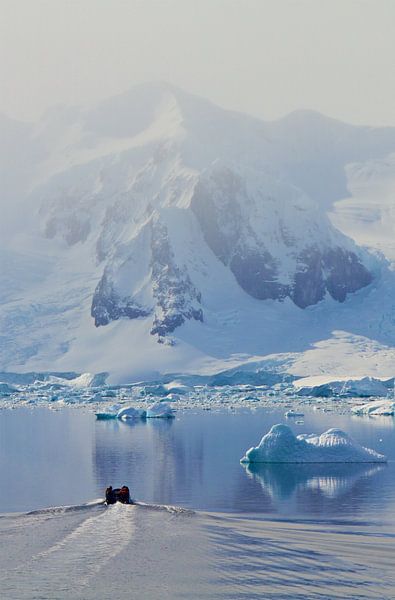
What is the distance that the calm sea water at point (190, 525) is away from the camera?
90.6 ft

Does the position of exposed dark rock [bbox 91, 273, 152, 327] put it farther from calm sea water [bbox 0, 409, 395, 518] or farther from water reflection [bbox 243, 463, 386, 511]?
water reflection [bbox 243, 463, 386, 511]

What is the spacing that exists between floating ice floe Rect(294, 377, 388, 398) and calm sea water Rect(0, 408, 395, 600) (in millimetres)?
49828

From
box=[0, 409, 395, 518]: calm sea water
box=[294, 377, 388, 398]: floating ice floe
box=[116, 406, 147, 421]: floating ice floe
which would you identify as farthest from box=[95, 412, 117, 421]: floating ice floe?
box=[294, 377, 388, 398]: floating ice floe

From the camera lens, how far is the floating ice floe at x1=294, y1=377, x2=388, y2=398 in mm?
113562

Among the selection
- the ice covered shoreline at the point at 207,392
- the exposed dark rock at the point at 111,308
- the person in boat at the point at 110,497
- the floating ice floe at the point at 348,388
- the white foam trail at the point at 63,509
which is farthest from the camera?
the exposed dark rock at the point at 111,308

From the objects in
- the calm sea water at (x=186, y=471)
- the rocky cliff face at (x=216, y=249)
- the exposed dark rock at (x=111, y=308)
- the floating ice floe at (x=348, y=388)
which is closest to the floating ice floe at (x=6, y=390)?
the floating ice floe at (x=348, y=388)

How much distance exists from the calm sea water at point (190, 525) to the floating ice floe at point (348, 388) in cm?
4983

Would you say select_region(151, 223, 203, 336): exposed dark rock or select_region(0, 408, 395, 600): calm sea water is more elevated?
select_region(151, 223, 203, 336): exposed dark rock

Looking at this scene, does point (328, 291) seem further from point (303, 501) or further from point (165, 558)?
point (165, 558)

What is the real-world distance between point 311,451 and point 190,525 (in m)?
18.7

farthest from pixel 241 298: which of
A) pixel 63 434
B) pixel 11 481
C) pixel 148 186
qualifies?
pixel 11 481

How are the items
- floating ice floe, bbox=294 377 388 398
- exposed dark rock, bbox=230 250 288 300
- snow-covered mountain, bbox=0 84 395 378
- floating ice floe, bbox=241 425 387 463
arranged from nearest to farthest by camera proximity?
floating ice floe, bbox=241 425 387 463 < floating ice floe, bbox=294 377 388 398 < snow-covered mountain, bbox=0 84 395 378 < exposed dark rock, bbox=230 250 288 300

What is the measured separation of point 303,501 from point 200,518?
264 inches

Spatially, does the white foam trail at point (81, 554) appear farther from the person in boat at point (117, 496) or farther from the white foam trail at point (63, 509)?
the person in boat at point (117, 496)
